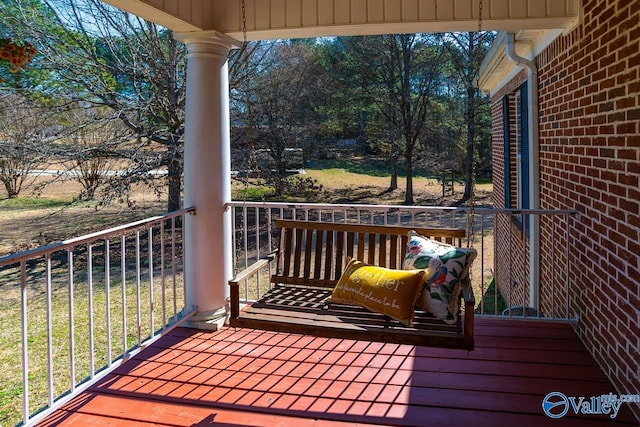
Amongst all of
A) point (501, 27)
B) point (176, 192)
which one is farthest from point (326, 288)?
point (176, 192)

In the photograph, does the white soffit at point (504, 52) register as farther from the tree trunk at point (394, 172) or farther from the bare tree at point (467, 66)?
the tree trunk at point (394, 172)

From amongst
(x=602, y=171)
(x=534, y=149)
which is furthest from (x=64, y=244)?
(x=534, y=149)

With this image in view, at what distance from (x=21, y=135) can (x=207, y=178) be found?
23.1ft

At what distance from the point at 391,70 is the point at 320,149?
2.97 meters

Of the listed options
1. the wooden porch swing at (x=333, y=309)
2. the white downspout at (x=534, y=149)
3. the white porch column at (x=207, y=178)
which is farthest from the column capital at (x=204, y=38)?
the white downspout at (x=534, y=149)

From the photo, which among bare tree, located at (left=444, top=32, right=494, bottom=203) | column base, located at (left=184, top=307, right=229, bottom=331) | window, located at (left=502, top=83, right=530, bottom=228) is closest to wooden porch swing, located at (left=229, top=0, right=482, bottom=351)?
column base, located at (left=184, top=307, right=229, bottom=331)

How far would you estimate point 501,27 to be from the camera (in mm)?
3424

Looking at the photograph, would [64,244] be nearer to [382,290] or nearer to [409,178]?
[382,290]

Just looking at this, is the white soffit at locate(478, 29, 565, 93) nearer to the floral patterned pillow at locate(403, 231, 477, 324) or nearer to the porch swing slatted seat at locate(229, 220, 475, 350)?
the floral patterned pillow at locate(403, 231, 477, 324)

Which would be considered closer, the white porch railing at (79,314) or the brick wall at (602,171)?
the brick wall at (602,171)

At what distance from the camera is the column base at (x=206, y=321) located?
3.78 m

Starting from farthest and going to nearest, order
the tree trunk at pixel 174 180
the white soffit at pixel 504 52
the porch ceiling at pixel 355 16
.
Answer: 1. the tree trunk at pixel 174 180
2. the white soffit at pixel 504 52
3. the porch ceiling at pixel 355 16

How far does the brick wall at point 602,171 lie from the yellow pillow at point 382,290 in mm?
1021

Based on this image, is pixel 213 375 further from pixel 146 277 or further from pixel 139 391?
pixel 146 277
